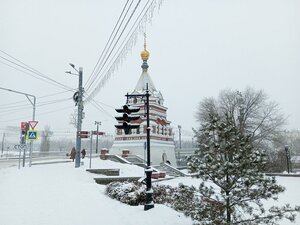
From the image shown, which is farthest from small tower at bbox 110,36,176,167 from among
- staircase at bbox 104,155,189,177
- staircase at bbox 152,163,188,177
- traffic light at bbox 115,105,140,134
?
traffic light at bbox 115,105,140,134

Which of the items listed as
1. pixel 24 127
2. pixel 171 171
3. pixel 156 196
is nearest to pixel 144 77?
pixel 171 171

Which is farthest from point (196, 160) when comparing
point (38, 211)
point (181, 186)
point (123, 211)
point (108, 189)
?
point (108, 189)

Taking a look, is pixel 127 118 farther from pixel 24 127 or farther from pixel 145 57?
pixel 145 57

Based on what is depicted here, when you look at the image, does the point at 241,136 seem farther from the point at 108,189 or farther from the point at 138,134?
the point at 138,134

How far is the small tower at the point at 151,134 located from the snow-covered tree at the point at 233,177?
886 inches

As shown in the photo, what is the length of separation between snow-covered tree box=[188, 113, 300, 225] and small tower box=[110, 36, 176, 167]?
2250 cm

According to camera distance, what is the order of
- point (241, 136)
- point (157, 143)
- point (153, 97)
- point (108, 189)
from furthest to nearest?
point (153, 97), point (157, 143), point (108, 189), point (241, 136)

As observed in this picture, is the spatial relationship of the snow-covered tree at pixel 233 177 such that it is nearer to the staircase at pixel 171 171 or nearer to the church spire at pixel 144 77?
the staircase at pixel 171 171

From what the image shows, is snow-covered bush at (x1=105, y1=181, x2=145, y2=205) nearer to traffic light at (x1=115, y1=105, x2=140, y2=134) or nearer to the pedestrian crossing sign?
traffic light at (x1=115, y1=105, x2=140, y2=134)

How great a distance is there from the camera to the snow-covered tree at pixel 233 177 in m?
5.68

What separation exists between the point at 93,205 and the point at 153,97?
2466cm

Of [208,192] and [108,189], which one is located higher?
[208,192]

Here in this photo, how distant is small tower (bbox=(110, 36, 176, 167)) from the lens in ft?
97.7

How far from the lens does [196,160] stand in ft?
21.1
